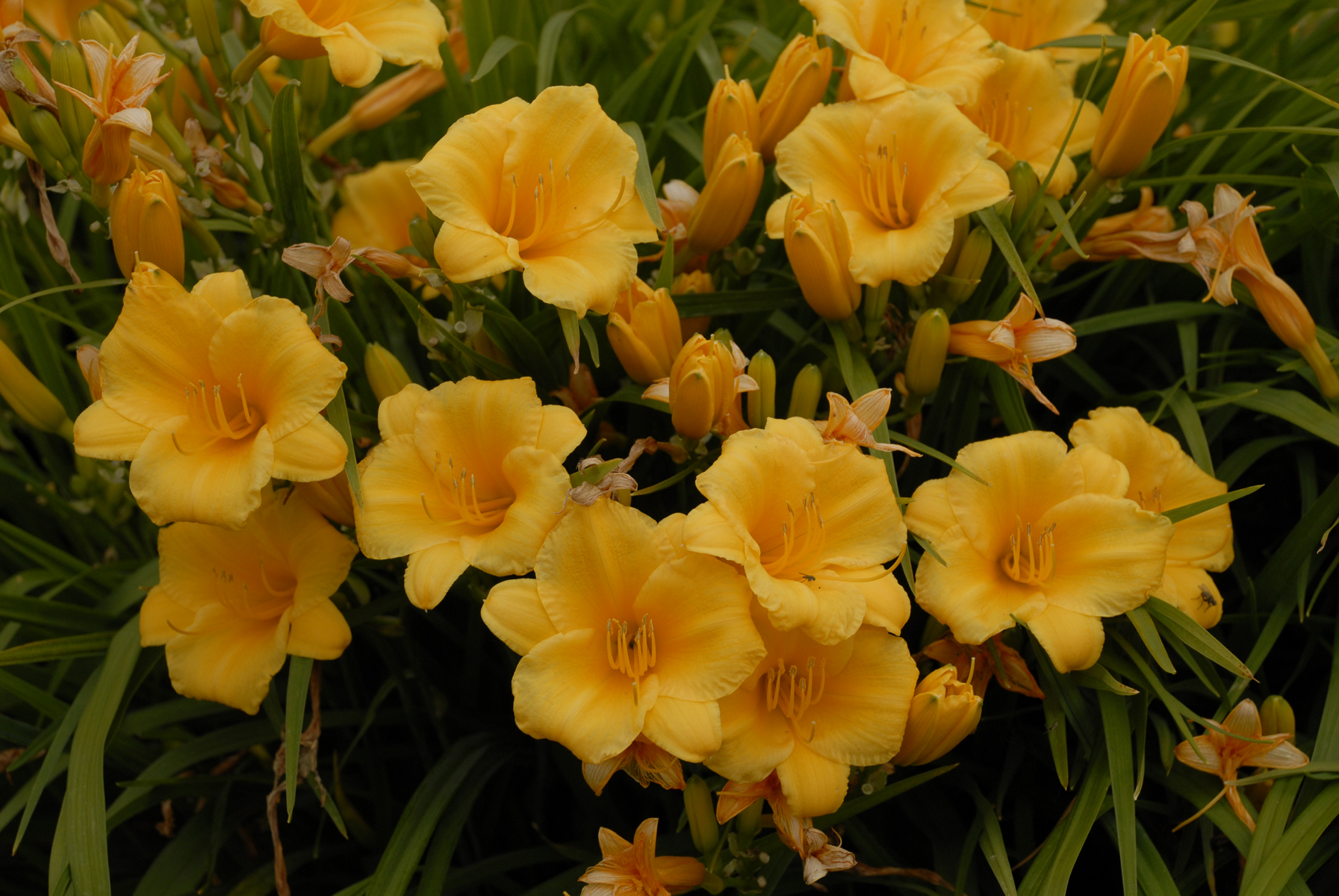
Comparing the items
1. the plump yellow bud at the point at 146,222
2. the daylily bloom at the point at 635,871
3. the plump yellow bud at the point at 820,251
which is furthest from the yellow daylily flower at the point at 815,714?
the plump yellow bud at the point at 146,222

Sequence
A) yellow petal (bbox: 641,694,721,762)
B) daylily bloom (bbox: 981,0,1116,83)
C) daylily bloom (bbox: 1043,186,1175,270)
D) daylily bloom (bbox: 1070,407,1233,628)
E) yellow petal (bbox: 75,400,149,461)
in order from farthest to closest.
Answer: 1. daylily bloom (bbox: 981,0,1116,83)
2. daylily bloom (bbox: 1043,186,1175,270)
3. daylily bloom (bbox: 1070,407,1233,628)
4. yellow petal (bbox: 75,400,149,461)
5. yellow petal (bbox: 641,694,721,762)

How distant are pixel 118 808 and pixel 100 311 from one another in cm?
76

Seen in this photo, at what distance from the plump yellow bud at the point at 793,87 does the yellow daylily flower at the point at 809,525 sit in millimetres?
386

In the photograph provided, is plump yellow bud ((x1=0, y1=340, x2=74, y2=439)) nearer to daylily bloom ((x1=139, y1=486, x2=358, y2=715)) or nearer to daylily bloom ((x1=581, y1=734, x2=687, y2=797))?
daylily bloom ((x1=139, y1=486, x2=358, y2=715))

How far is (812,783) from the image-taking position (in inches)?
31.5

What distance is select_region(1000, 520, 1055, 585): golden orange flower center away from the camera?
2.94 ft

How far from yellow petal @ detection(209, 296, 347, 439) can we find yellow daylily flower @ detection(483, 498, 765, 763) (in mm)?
239

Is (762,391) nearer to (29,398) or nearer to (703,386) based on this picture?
(703,386)

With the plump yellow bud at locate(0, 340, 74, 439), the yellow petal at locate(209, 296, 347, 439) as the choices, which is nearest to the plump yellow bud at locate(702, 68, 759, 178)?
the yellow petal at locate(209, 296, 347, 439)

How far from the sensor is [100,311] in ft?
4.65

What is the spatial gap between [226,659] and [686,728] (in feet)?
1.59

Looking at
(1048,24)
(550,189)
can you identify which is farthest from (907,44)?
(550,189)

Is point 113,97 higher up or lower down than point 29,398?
higher up

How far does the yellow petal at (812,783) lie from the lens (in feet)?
2.61
